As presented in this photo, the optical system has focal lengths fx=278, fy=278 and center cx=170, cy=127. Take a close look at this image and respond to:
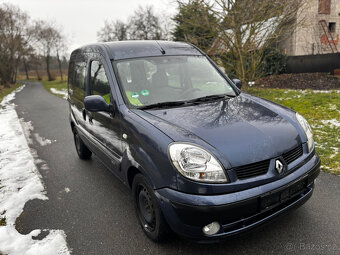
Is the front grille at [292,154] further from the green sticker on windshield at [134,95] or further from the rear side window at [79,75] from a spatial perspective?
the rear side window at [79,75]

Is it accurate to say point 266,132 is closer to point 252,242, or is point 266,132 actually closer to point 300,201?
point 300,201

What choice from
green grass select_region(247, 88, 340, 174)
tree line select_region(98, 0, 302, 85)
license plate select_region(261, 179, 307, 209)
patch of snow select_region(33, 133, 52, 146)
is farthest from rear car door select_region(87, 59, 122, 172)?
tree line select_region(98, 0, 302, 85)

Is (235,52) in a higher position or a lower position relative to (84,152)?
higher

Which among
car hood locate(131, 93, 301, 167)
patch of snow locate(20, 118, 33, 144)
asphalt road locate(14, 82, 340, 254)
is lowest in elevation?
asphalt road locate(14, 82, 340, 254)

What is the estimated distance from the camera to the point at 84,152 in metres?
5.23

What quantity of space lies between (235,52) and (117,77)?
7940 millimetres

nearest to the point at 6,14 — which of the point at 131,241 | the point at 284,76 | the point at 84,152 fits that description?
the point at 284,76

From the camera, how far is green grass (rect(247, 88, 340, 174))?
4447 millimetres

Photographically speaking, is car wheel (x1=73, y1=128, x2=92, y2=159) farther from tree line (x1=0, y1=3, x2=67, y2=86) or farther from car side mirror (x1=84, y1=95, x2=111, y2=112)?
tree line (x1=0, y1=3, x2=67, y2=86)

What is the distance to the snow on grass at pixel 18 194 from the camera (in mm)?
2758

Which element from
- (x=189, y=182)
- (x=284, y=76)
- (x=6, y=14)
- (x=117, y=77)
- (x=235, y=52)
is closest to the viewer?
(x=189, y=182)

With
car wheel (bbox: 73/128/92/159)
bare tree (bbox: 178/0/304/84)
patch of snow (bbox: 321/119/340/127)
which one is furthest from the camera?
bare tree (bbox: 178/0/304/84)

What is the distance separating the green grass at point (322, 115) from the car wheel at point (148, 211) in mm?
2813

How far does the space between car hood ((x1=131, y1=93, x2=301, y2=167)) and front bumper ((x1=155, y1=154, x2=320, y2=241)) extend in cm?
25
